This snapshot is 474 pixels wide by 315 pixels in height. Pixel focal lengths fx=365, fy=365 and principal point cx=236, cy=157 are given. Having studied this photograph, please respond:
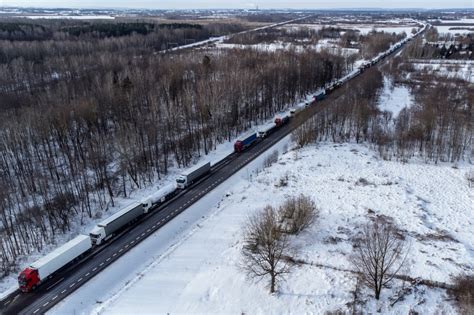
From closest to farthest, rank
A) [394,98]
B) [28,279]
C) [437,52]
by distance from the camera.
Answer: [28,279], [394,98], [437,52]

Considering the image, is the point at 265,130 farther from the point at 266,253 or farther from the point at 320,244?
the point at 266,253

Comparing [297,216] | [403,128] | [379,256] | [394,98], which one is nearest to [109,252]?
[297,216]

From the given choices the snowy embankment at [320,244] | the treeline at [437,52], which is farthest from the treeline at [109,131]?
the treeline at [437,52]

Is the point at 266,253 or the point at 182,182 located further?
the point at 182,182

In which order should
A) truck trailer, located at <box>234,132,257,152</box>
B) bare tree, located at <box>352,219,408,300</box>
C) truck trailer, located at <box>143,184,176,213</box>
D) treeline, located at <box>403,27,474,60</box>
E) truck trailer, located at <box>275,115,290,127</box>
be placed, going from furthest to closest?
treeline, located at <box>403,27,474,60</box> < truck trailer, located at <box>275,115,290,127</box> < truck trailer, located at <box>234,132,257,152</box> < truck trailer, located at <box>143,184,176,213</box> < bare tree, located at <box>352,219,408,300</box>

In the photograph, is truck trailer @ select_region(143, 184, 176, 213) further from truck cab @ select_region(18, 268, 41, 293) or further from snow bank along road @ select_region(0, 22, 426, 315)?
truck cab @ select_region(18, 268, 41, 293)

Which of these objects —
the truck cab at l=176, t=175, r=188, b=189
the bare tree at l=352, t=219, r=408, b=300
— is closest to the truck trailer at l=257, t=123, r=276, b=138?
the truck cab at l=176, t=175, r=188, b=189
